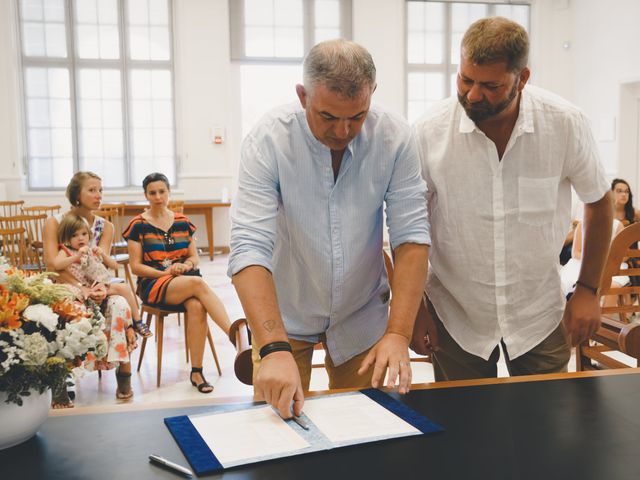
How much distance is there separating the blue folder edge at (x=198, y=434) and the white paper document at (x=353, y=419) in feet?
0.06

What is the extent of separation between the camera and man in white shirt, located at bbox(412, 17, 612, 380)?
1.73 meters

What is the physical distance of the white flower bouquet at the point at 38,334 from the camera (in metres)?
1.11

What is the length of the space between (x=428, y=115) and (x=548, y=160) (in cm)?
35

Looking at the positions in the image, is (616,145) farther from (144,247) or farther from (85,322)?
(85,322)

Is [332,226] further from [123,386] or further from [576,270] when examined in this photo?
[576,270]

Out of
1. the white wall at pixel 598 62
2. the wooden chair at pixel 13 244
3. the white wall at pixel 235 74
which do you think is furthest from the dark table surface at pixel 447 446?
the white wall at pixel 598 62

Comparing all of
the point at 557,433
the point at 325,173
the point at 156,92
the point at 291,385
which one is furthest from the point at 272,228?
the point at 156,92

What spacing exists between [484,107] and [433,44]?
28.7ft

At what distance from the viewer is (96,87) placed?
9.09 meters

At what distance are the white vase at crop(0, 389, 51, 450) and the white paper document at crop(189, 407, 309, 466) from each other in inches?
10.6

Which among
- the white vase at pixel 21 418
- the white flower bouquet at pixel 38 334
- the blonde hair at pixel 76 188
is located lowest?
the white vase at pixel 21 418

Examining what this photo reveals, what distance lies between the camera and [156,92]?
30.3ft

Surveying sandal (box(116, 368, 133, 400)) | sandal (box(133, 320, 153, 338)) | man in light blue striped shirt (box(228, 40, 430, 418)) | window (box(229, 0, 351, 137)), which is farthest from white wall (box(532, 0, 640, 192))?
man in light blue striped shirt (box(228, 40, 430, 418))

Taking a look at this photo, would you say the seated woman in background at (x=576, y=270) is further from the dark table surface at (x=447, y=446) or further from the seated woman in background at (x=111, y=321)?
the dark table surface at (x=447, y=446)
